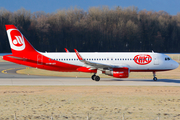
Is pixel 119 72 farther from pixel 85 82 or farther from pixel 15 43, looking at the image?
pixel 15 43

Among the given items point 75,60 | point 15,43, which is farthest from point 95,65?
point 15,43

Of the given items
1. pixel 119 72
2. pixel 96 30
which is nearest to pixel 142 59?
pixel 119 72

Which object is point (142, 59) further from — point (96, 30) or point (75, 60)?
point (96, 30)

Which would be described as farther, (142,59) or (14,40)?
(142,59)

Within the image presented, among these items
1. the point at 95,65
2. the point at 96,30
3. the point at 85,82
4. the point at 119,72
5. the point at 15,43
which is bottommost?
the point at 85,82

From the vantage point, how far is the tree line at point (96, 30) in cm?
11356

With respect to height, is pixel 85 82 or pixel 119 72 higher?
pixel 119 72

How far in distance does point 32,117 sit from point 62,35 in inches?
4130

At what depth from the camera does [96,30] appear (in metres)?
126

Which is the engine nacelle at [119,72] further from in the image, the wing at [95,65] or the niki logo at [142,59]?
the niki logo at [142,59]

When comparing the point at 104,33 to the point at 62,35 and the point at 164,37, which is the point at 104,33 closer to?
the point at 62,35

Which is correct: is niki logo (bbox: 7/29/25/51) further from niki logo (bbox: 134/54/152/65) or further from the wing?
niki logo (bbox: 134/54/152/65)

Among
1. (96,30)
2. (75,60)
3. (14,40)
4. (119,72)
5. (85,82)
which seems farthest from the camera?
(96,30)

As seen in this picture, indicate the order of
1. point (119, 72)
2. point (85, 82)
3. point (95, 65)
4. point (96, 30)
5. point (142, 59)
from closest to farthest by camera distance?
point (85, 82)
point (119, 72)
point (95, 65)
point (142, 59)
point (96, 30)
